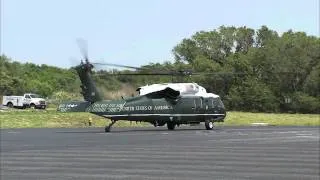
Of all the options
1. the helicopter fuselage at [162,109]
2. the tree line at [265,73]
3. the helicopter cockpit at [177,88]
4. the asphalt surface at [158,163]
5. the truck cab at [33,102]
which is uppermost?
the tree line at [265,73]

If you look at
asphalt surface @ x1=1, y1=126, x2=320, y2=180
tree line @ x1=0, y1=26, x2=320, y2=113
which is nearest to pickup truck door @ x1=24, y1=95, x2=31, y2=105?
tree line @ x1=0, y1=26, x2=320, y2=113

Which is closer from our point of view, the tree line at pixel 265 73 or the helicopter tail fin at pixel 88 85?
the helicopter tail fin at pixel 88 85

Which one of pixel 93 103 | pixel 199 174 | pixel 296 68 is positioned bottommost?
pixel 199 174

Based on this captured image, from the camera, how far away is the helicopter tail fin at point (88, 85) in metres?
34.6

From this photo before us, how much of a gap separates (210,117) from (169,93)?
3.22 m

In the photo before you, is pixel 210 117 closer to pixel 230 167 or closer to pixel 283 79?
pixel 230 167

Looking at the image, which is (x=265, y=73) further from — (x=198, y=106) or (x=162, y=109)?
(x=162, y=109)

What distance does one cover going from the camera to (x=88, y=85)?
34.8 m

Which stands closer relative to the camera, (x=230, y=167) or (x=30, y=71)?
(x=230, y=167)

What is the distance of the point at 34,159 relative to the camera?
15.3 metres

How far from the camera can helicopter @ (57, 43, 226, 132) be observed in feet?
110

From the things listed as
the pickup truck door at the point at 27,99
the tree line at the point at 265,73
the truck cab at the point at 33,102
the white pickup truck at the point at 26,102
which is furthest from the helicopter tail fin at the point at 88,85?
the pickup truck door at the point at 27,99

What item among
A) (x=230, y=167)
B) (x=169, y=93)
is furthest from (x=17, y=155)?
(x=169, y=93)

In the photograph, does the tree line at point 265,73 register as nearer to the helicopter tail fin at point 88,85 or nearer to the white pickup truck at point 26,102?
the white pickup truck at point 26,102
